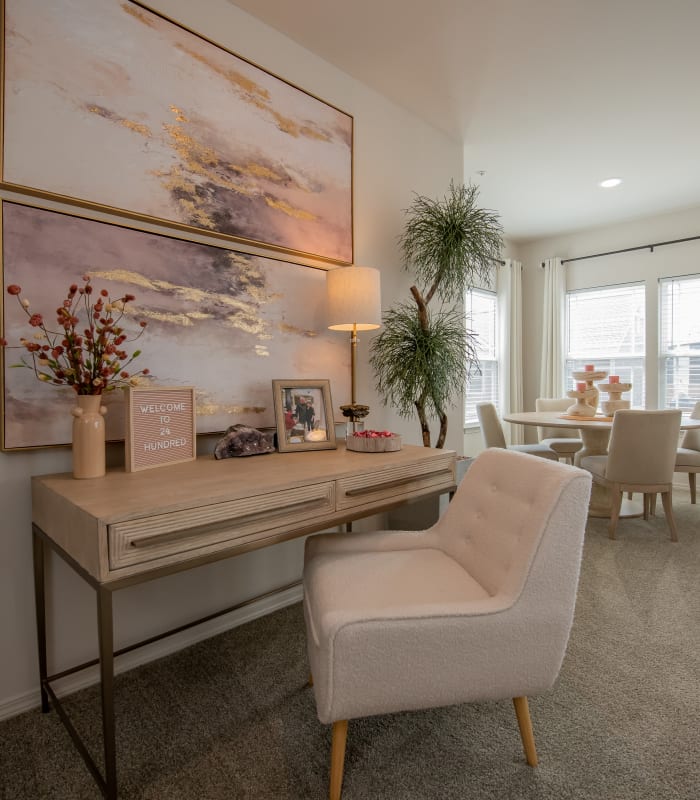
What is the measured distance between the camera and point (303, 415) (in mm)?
2104

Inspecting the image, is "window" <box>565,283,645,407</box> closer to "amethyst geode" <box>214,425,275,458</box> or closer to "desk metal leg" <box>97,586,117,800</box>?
"amethyst geode" <box>214,425,275,458</box>

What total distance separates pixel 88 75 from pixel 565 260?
4.95 m

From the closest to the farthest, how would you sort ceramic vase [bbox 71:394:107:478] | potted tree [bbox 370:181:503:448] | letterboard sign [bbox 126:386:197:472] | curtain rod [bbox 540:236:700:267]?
ceramic vase [bbox 71:394:107:478], letterboard sign [bbox 126:386:197:472], potted tree [bbox 370:181:503:448], curtain rod [bbox 540:236:700:267]

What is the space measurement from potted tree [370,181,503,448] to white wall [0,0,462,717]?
0.09 metres

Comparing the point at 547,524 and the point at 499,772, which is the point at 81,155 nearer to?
the point at 547,524

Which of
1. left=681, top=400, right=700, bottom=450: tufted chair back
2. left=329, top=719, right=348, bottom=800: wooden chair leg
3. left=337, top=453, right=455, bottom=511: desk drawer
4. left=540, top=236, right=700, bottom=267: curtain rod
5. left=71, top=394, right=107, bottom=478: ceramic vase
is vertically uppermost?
left=540, top=236, right=700, bottom=267: curtain rod

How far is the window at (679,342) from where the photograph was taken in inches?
180

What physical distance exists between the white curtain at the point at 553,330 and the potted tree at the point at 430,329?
2844mm

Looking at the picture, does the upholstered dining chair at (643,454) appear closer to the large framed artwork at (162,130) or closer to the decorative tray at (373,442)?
the decorative tray at (373,442)

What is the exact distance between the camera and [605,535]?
3.31 metres

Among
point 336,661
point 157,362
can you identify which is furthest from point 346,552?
point 157,362

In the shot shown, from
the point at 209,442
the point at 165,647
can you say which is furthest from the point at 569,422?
the point at 165,647

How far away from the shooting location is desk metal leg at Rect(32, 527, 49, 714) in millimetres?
1521

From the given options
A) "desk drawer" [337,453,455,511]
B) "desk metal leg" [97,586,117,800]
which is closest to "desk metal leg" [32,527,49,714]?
"desk metal leg" [97,586,117,800]
